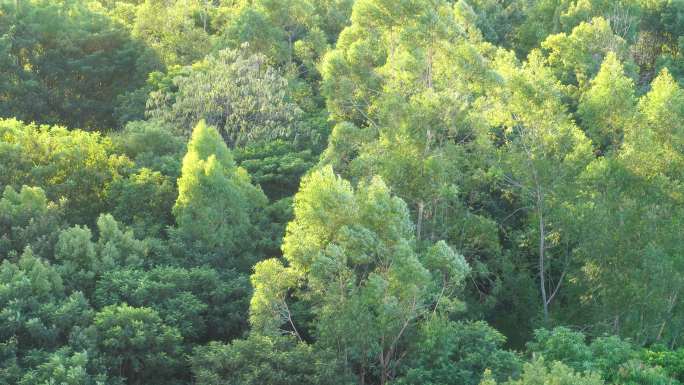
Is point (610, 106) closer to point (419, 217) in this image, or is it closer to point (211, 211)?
point (419, 217)

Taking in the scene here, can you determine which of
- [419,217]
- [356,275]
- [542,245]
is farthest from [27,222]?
[542,245]

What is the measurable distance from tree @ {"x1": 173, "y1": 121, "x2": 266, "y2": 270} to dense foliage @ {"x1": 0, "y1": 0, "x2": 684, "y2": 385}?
70 mm

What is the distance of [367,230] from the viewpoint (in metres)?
19.0

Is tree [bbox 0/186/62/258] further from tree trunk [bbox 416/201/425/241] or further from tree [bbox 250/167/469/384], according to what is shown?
tree trunk [bbox 416/201/425/241]

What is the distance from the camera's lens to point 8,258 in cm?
2288

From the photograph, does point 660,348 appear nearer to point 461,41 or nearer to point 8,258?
point 461,41

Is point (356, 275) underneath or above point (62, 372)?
above

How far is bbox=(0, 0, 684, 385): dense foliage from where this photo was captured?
19.1 m

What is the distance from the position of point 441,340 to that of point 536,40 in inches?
1215

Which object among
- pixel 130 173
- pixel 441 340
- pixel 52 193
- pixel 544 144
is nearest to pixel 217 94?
pixel 130 173

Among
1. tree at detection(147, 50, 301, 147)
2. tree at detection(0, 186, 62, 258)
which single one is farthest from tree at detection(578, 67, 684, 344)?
tree at detection(0, 186, 62, 258)

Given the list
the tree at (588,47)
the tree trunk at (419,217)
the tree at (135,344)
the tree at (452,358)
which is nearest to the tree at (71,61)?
the tree at (588,47)

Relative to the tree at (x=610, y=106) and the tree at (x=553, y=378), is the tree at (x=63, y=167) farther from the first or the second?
the tree at (x=553, y=378)

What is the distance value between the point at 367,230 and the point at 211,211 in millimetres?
7334
